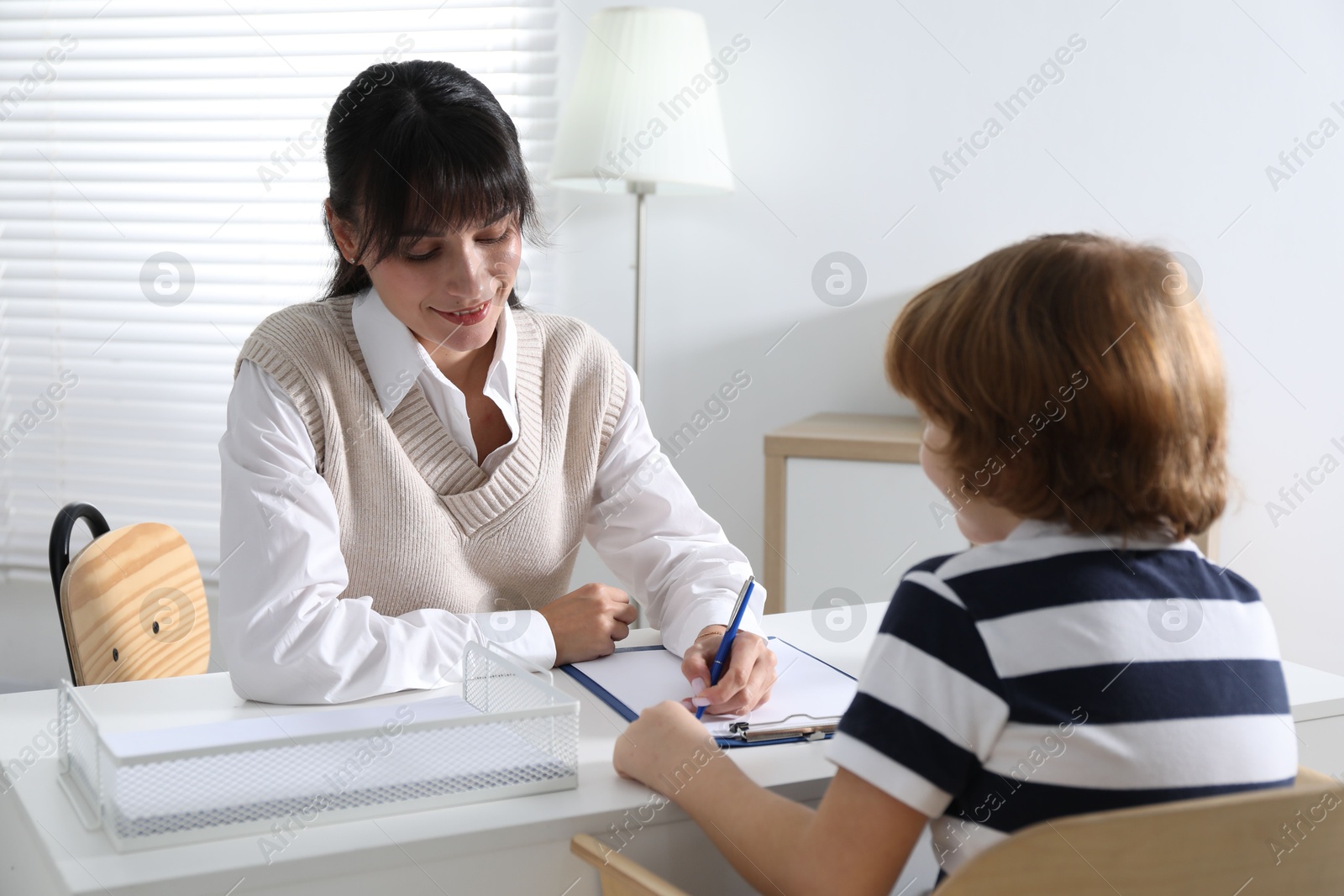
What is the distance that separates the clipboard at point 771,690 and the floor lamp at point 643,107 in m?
1.28

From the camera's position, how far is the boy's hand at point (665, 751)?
833 mm

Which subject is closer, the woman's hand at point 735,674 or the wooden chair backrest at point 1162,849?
the wooden chair backrest at point 1162,849

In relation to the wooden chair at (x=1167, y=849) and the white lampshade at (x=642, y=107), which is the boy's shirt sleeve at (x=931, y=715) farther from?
the white lampshade at (x=642, y=107)

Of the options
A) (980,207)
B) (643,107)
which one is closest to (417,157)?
(643,107)

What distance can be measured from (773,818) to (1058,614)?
0.24 metres

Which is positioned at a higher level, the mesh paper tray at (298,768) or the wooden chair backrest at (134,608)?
the mesh paper tray at (298,768)

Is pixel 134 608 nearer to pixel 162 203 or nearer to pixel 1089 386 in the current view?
pixel 1089 386

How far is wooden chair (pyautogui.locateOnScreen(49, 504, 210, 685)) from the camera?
1.25m

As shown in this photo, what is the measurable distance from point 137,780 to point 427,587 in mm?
544

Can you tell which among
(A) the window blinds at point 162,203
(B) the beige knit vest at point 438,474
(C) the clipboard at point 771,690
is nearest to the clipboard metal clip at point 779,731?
(C) the clipboard at point 771,690

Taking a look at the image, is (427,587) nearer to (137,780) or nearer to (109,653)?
(109,653)

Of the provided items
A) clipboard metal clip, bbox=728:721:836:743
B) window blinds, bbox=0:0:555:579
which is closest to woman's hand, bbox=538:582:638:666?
clipboard metal clip, bbox=728:721:836:743

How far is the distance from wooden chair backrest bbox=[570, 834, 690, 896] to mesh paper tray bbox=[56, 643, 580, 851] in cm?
6

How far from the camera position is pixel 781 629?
50.9 inches
